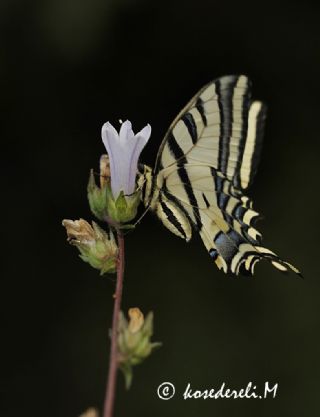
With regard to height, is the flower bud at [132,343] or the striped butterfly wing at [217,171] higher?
the striped butterfly wing at [217,171]

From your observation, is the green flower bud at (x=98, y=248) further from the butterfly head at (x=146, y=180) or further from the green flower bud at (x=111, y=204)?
the butterfly head at (x=146, y=180)

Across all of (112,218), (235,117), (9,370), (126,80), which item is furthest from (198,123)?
(9,370)

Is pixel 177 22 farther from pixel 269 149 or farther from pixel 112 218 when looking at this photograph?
pixel 112 218

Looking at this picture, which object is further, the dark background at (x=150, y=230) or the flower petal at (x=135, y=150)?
the dark background at (x=150, y=230)

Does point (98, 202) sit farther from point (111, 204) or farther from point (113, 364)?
point (113, 364)

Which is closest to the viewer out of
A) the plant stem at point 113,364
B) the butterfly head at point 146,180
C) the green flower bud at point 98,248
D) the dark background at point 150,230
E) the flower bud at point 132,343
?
the plant stem at point 113,364

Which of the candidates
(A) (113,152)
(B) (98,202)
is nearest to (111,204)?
(B) (98,202)

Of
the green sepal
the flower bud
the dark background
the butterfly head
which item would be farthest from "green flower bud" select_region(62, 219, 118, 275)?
the dark background

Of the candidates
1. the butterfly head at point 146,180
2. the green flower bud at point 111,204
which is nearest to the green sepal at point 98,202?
the green flower bud at point 111,204
